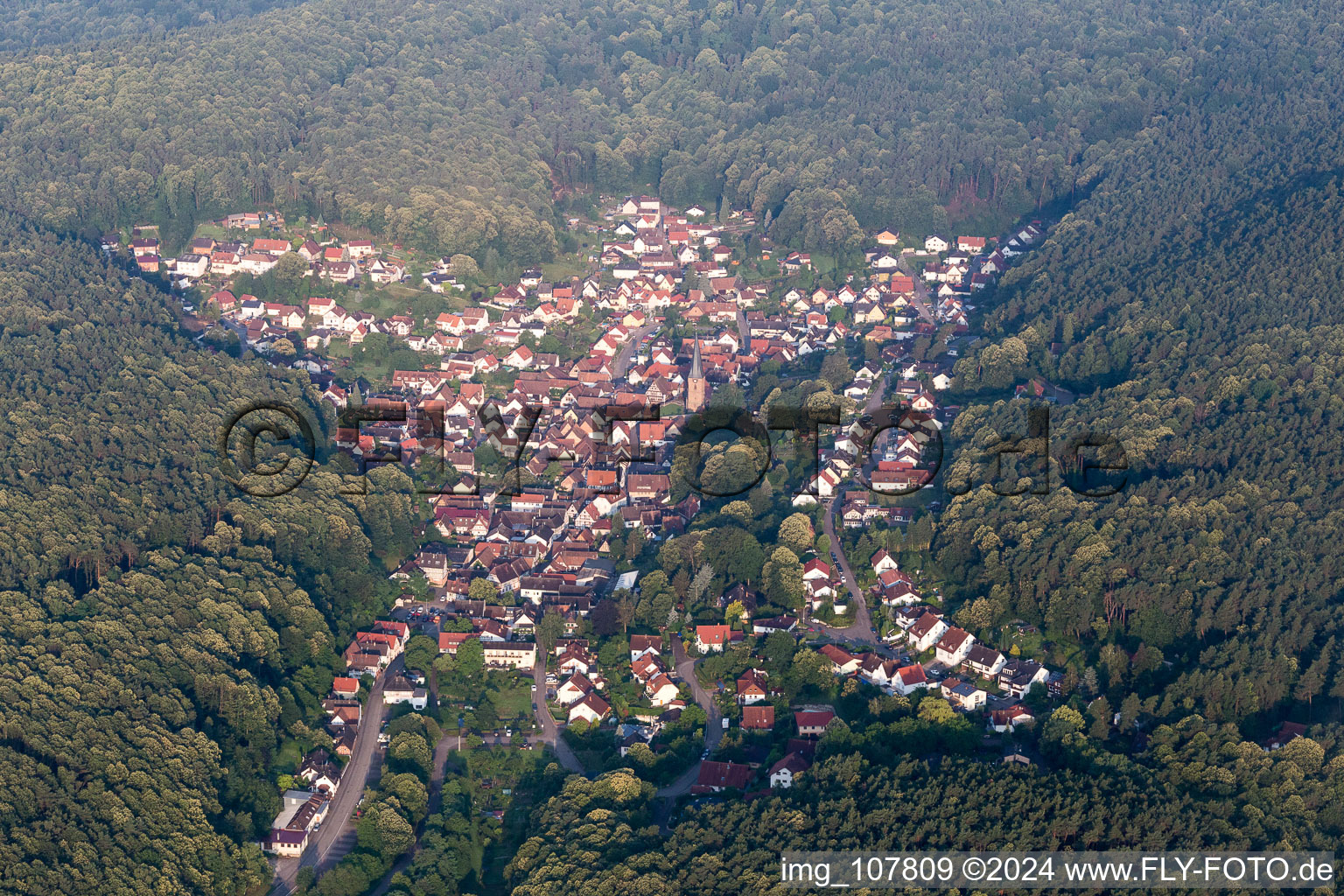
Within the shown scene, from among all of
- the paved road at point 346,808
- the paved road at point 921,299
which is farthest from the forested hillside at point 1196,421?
the paved road at point 346,808

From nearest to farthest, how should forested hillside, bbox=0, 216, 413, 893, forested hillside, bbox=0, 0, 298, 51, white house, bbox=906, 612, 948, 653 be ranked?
forested hillside, bbox=0, 216, 413, 893
white house, bbox=906, 612, 948, 653
forested hillside, bbox=0, 0, 298, 51

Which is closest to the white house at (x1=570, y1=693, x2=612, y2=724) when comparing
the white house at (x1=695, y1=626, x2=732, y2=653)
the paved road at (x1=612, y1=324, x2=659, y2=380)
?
the white house at (x1=695, y1=626, x2=732, y2=653)

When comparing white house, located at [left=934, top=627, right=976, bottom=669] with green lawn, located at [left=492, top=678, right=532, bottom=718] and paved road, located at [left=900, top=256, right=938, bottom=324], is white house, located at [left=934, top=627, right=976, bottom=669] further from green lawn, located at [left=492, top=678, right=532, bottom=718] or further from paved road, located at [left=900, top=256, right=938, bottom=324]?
paved road, located at [left=900, top=256, right=938, bottom=324]

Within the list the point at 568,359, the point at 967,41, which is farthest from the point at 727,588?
the point at 967,41

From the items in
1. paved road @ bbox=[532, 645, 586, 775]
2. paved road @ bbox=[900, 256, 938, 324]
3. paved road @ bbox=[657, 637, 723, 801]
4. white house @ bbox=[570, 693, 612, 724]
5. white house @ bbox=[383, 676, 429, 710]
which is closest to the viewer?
paved road @ bbox=[657, 637, 723, 801]

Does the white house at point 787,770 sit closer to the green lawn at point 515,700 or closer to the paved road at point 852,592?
the paved road at point 852,592

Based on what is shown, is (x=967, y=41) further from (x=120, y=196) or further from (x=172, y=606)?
(x=172, y=606)
